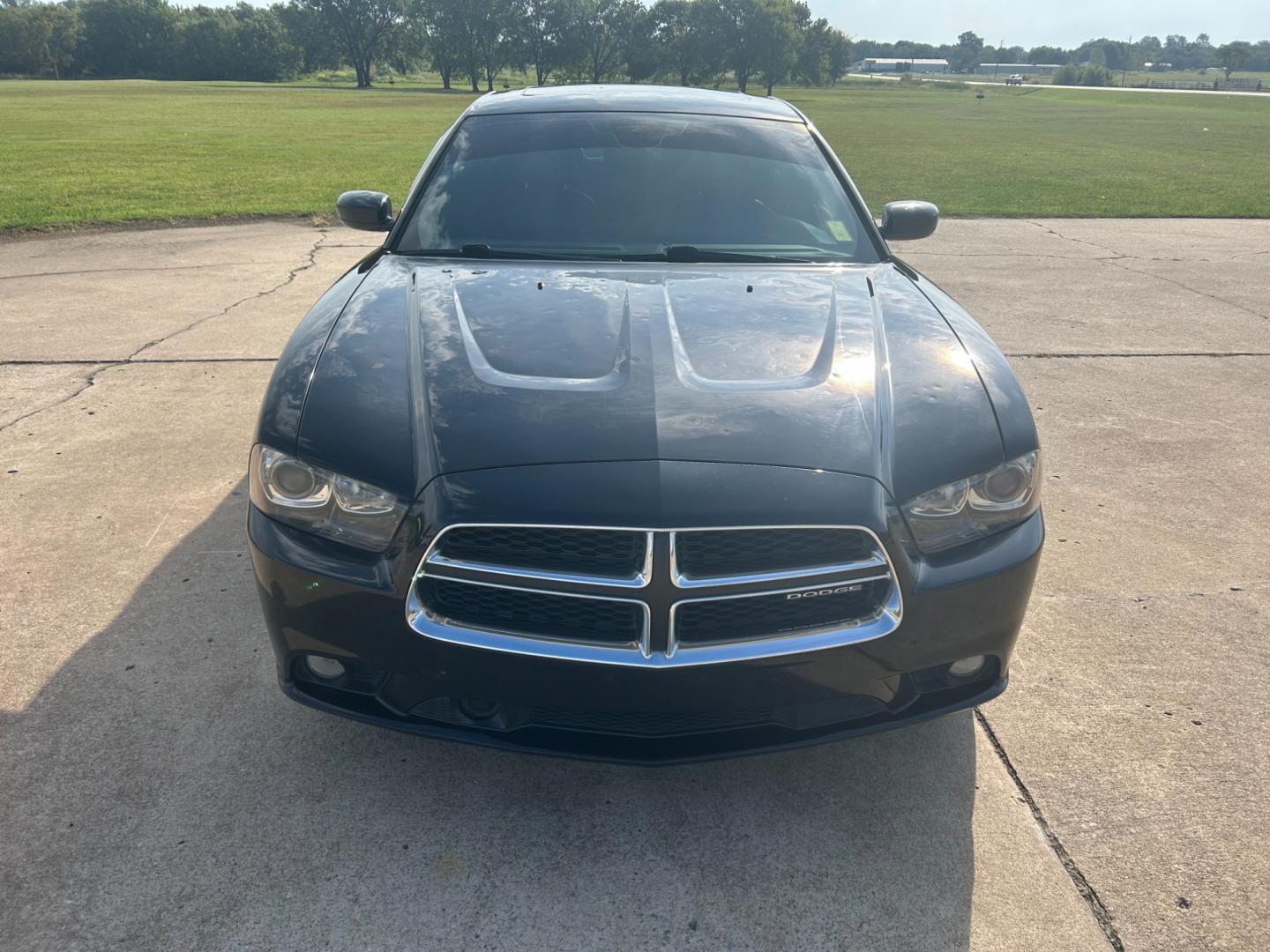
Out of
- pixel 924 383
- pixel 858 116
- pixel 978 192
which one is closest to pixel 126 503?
pixel 924 383

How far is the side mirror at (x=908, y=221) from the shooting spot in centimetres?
410

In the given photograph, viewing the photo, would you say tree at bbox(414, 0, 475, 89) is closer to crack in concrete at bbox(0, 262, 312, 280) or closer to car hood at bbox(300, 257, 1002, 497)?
crack in concrete at bbox(0, 262, 312, 280)

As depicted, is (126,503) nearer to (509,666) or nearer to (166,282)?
(509,666)

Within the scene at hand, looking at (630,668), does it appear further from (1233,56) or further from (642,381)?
(1233,56)

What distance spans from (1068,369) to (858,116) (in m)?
38.9

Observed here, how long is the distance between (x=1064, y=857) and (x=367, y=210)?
3542mm

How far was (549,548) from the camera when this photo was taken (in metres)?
2.10

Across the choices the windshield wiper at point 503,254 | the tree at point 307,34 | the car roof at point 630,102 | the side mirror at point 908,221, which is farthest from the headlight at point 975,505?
the tree at point 307,34

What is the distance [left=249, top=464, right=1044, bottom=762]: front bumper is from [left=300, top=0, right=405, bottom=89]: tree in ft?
→ 334

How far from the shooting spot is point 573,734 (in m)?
2.19

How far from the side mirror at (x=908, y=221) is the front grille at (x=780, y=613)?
7.74 feet

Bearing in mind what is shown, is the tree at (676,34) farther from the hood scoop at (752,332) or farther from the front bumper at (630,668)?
the front bumper at (630,668)

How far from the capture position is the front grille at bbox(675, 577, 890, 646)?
2.12 metres

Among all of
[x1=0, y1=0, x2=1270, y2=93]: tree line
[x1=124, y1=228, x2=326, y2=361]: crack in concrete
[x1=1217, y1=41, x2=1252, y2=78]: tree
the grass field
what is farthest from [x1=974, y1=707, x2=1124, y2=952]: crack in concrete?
[x1=1217, y1=41, x2=1252, y2=78]: tree
